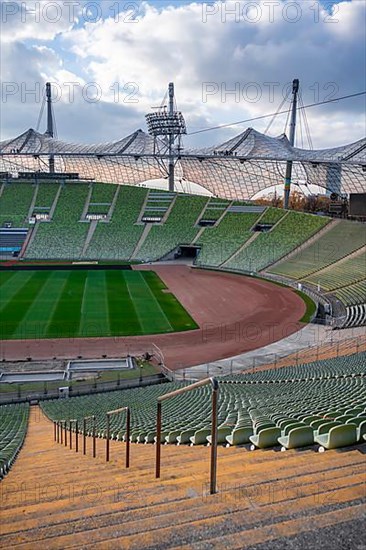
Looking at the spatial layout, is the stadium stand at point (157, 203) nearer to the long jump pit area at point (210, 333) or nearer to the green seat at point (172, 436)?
the long jump pit area at point (210, 333)

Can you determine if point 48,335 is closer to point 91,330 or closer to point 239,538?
point 91,330

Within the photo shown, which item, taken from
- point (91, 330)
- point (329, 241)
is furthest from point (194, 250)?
point (91, 330)

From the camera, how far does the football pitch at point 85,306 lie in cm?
3183

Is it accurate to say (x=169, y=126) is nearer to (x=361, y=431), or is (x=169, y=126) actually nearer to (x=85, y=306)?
(x=85, y=306)

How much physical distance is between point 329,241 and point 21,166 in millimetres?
68594

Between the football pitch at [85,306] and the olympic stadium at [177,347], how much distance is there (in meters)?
0.25

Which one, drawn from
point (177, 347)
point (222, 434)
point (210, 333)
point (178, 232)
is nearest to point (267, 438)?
point (222, 434)

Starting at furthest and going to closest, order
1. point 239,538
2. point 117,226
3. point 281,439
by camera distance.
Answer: point 117,226
point 281,439
point 239,538

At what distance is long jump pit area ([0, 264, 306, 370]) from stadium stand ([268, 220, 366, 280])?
529 cm

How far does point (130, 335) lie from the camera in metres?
30.7

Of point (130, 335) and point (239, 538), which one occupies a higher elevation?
point (239, 538)

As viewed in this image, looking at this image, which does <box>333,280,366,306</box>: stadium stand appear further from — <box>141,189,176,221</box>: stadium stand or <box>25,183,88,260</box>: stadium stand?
<box>141,189,176,221</box>: stadium stand

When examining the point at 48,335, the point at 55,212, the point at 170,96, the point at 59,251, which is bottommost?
the point at 48,335

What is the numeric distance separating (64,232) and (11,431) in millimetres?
61464
